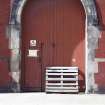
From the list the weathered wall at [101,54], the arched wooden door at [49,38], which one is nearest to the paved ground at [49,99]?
the weathered wall at [101,54]

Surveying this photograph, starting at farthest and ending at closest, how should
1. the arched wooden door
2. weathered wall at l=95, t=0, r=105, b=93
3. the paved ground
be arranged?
the arched wooden door, weathered wall at l=95, t=0, r=105, b=93, the paved ground

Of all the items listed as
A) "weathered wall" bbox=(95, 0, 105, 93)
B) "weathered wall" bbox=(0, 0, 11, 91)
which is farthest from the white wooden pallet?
"weathered wall" bbox=(0, 0, 11, 91)

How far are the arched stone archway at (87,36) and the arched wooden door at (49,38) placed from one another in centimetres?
30

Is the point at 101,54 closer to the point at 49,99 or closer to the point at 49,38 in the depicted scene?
the point at 49,38

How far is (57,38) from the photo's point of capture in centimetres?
1602

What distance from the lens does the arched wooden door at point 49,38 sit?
15969 mm

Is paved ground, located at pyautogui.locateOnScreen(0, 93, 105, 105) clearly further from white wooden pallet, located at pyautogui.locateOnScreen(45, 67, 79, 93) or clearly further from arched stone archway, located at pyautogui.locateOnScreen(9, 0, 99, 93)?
arched stone archway, located at pyautogui.locateOnScreen(9, 0, 99, 93)

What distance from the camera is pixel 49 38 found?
1603 centimetres

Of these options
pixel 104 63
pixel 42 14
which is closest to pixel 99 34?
pixel 104 63

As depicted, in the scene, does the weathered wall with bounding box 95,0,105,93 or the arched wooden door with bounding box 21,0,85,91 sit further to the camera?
the arched wooden door with bounding box 21,0,85,91

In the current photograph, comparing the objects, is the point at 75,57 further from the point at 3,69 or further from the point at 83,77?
the point at 3,69

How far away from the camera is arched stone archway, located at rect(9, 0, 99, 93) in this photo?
15.6m

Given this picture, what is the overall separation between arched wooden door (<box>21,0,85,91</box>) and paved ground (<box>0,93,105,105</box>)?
927 millimetres

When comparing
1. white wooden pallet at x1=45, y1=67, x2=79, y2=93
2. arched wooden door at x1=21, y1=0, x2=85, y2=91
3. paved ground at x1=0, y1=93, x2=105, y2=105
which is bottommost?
paved ground at x1=0, y1=93, x2=105, y2=105
